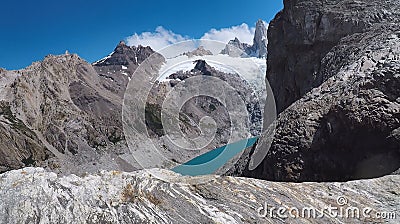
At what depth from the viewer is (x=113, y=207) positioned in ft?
27.8

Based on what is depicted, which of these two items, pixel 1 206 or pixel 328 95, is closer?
pixel 1 206

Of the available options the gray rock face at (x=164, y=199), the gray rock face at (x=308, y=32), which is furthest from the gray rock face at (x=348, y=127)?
the gray rock face at (x=308, y=32)

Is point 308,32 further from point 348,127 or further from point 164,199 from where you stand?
point 164,199

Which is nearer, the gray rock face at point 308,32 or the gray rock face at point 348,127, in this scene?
the gray rock face at point 348,127

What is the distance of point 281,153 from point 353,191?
8407 mm

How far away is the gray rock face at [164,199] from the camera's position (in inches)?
325

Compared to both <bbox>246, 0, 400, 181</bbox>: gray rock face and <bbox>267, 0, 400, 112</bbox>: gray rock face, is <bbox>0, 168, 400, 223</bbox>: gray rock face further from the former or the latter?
<bbox>267, 0, 400, 112</bbox>: gray rock face

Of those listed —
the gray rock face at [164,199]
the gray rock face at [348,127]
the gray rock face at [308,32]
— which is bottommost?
the gray rock face at [164,199]

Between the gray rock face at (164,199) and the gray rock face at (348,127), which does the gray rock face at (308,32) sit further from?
the gray rock face at (164,199)

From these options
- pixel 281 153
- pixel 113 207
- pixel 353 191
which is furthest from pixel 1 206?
pixel 281 153

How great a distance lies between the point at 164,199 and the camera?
912 cm

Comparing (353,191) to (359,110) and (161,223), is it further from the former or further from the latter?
(359,110)

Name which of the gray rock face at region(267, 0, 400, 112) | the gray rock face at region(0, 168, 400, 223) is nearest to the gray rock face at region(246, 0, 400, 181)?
the gray rock face at region(0, 168, 400, 223)

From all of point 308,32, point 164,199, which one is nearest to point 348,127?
point 164,199
